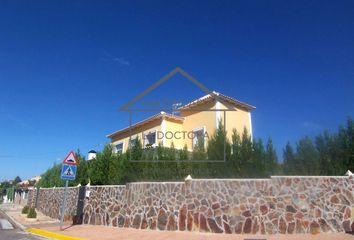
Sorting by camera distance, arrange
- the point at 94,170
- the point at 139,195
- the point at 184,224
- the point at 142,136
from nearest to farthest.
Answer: the point at 184,224
the point at 139,195
the point at 94,170
the point at 142,136

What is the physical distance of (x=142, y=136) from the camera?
23.0 m

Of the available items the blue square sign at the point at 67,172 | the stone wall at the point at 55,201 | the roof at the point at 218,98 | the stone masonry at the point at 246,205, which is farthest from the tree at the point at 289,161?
the stone wall at the point at 55,201

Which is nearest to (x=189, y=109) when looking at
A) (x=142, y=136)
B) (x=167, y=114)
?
(x=167, y=114)

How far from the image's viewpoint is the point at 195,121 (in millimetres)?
20719

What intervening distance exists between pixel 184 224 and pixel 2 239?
6.25 m

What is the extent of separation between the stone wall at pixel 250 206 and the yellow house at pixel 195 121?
6.73 m

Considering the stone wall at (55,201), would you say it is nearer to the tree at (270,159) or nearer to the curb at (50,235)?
the curb at (50,235)

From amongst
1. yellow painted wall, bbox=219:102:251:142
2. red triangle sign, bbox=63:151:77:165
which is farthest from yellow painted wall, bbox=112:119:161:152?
red triangle sign, bbox=63:151:77:165

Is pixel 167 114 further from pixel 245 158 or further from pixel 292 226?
pixel 292 226

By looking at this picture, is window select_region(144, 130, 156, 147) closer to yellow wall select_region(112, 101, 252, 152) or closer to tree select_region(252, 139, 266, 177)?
yellow wall select_region(112, 101, 252, 152)

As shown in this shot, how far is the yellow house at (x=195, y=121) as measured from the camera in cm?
1919

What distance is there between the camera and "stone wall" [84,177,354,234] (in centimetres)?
1012

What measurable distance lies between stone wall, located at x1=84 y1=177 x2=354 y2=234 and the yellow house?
6.73 meters

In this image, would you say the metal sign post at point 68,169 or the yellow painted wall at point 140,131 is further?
the yellow painted wall at point 140,131
